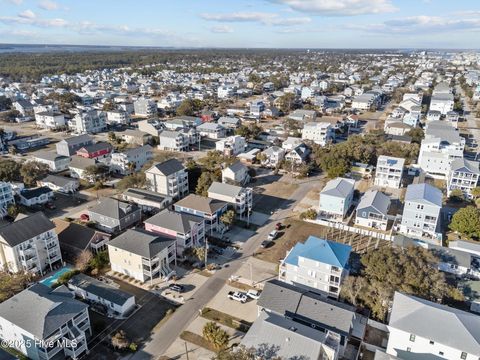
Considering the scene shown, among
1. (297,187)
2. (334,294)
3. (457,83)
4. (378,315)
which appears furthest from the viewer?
(457,83)

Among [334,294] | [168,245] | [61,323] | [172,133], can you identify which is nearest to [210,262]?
[168,245]

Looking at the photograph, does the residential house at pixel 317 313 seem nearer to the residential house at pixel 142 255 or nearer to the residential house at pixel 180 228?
the residential house at pixel 142 255

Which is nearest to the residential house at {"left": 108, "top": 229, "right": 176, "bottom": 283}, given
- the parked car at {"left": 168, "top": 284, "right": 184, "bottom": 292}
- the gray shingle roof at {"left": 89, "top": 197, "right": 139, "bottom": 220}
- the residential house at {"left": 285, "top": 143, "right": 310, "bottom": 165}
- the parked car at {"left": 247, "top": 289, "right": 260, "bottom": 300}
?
the parked car at {"left": 168, "top": 284, "right": 184, "bottom": 292}

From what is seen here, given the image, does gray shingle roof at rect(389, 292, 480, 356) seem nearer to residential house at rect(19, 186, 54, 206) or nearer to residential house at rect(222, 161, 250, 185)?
residential house at rect(222, 161, 250, 185)

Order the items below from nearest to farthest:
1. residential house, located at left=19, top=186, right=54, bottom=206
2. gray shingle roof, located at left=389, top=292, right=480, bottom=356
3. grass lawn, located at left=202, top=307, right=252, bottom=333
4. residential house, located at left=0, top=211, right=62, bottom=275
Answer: gray shingle roof, located at left=389, top=292, right=480, bottom=356
grass lawn, located at left=202, top=307, right=252, bottom=333
residential house, located at left=0, top=211, right=62, bottom=275
residential house, located at left=19, top=186, right=54, bottom=206

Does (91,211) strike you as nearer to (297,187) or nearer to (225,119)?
(297,187)

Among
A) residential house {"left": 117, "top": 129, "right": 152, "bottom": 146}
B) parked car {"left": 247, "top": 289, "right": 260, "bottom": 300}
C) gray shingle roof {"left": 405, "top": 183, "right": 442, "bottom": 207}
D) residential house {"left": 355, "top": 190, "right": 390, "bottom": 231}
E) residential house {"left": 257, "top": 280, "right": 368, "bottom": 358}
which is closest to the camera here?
residential house {"left": 257, "top": 280, "right": 368, "bottom": 358}
